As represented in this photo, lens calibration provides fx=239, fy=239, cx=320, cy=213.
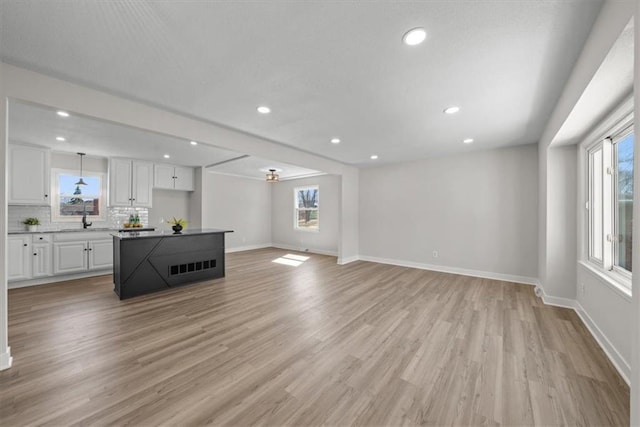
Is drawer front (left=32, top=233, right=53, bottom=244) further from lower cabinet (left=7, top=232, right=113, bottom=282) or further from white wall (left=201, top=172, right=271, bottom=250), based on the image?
white wall (left=201, top=172, right=271, bottom=250)

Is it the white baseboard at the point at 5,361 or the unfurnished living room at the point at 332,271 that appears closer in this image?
the unfurnished living room at the point at 332,271

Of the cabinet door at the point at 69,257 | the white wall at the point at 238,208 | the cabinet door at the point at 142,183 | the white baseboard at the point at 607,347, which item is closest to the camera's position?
the white baseboard at the point at 607,347

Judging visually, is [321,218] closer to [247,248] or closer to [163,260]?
[247,248]

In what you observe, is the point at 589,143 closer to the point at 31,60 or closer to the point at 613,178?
the point at 613,178

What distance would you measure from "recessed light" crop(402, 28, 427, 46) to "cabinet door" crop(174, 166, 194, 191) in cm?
610

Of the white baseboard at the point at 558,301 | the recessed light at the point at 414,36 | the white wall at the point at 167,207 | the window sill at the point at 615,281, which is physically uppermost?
the recessed light at the point at 414,36

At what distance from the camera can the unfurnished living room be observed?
151 cm

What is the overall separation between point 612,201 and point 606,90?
4.72 ft

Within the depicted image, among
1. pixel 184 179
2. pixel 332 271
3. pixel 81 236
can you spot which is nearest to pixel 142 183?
pixel 184 179

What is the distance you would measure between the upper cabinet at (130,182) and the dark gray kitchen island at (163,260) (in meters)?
1.92

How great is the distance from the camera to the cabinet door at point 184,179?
609 cm

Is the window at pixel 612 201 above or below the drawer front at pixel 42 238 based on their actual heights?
above

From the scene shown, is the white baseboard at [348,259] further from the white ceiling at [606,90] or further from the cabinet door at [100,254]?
the cabinet door at [100,254]

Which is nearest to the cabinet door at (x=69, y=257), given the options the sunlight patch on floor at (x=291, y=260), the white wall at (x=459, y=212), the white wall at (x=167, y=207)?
the white wall at (x=167, y=207)
